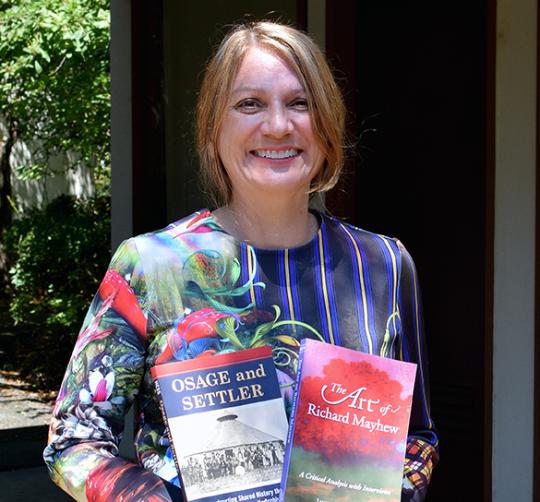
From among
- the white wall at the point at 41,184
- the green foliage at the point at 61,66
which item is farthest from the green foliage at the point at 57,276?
the white wall at the point at 41,184

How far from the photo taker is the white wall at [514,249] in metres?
3.68

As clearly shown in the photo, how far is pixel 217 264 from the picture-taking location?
163cm

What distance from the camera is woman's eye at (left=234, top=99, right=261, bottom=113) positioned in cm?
164

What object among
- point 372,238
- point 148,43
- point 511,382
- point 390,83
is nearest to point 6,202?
point 148,43

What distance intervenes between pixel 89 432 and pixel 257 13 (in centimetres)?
428

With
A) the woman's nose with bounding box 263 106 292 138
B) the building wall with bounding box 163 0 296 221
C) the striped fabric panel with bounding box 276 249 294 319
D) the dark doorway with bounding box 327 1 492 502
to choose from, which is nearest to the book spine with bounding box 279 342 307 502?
the striped fabric panel with bounding box 276 249 294 319

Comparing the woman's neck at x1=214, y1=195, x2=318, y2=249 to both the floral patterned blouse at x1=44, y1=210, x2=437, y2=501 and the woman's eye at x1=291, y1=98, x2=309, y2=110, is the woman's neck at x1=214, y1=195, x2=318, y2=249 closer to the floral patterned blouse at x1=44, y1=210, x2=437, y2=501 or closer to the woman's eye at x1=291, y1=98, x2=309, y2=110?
the floral patterned blouse at x1=44, y1=210, x2=437, y2=501

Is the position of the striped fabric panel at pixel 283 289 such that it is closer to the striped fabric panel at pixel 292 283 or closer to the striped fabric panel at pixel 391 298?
the striped fabric panel at pixel 292 283

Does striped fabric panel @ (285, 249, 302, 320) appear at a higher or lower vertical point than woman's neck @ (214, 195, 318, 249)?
lower

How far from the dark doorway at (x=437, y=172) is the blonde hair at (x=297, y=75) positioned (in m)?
2.37

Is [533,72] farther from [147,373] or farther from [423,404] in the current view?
[147,373]

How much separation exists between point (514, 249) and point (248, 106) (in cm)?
233

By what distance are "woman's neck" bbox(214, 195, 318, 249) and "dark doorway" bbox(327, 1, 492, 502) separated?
2369mm

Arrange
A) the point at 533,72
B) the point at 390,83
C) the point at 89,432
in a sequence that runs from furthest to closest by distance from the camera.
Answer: the point at 390,83 < the point at 533,72 < the point at 89,432
